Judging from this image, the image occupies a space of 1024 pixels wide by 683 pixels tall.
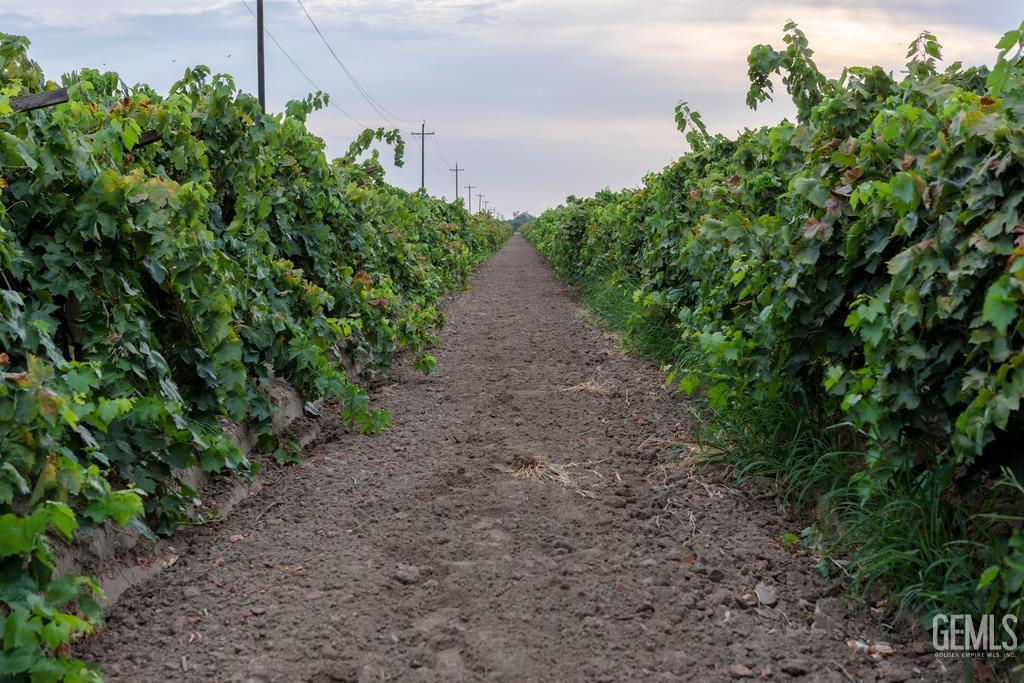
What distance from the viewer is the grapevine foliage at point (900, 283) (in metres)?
2.92

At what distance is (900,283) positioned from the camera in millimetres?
3270

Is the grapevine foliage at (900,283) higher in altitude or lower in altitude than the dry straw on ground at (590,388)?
higher

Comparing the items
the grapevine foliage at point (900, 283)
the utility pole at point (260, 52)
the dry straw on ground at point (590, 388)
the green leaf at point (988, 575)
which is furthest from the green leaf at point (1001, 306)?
the utility pole at point (260, 52)

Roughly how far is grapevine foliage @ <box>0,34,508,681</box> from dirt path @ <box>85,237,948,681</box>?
0.35m

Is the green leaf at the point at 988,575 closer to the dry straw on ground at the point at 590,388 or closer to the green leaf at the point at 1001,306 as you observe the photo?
the green leaf at the point at 1001,306

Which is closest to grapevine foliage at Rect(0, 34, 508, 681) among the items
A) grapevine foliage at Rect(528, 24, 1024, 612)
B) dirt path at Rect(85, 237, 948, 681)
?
dirt path at Rect(85, 237, 948, 681)

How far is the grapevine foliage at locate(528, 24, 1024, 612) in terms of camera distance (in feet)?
9.57

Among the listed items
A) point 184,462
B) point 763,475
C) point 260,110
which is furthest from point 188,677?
point 260,110

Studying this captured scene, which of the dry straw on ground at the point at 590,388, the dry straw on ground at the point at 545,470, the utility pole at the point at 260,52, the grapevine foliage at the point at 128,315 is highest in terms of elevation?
the utility pole at the point at 260,52

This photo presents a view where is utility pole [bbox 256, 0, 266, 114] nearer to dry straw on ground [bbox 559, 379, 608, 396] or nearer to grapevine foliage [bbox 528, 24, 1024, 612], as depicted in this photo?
dry straw on ground [bbox 559, 379, 608, 396]

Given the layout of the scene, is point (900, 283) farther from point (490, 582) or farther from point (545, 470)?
point (545, 470)

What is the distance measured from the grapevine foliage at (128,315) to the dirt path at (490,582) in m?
0.35

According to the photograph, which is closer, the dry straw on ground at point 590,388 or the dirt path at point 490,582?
the dirt path at point 490,582

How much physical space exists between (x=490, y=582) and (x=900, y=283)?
2029mm
